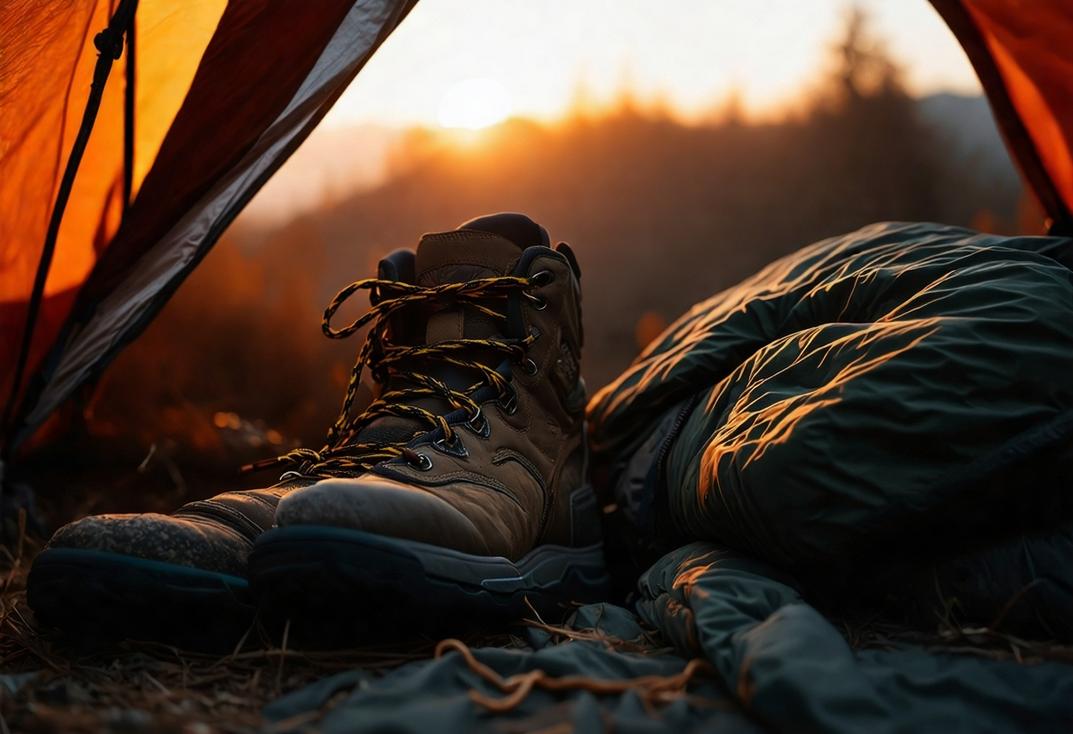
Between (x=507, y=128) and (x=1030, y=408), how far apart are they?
4.32m

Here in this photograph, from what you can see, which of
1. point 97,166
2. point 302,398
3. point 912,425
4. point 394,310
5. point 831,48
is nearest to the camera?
point 912,425

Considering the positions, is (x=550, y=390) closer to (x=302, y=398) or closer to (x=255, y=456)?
(x=255, y=456)

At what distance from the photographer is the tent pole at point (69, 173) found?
1.37 meters

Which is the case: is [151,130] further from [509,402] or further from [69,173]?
[509,402]

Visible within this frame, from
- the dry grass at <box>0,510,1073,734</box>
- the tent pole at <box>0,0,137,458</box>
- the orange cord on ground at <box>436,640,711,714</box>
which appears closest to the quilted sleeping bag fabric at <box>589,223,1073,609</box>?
the dry grass at <box>0,510,1073,734</box>

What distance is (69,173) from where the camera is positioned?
56.7 inches

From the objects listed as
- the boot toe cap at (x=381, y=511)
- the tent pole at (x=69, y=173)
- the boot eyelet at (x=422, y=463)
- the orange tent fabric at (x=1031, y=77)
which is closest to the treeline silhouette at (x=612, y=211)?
the tent pole at (x=69, y=173)

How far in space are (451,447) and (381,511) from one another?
22cm

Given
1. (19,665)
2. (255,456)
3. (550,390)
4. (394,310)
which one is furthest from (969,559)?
(255,456)

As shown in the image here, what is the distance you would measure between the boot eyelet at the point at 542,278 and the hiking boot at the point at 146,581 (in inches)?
22.6

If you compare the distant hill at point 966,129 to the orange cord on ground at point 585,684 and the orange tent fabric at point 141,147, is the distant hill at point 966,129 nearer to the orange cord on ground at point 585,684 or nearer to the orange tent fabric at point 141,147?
the orange tent fabric at point 141,147

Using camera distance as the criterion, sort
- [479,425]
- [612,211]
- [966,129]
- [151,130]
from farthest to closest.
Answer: [612,211]
[966,129]
[151,130]
[479,425]

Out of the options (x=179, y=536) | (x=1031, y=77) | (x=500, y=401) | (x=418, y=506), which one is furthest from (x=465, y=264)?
(x=1031, y=77)

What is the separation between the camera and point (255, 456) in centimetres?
226
